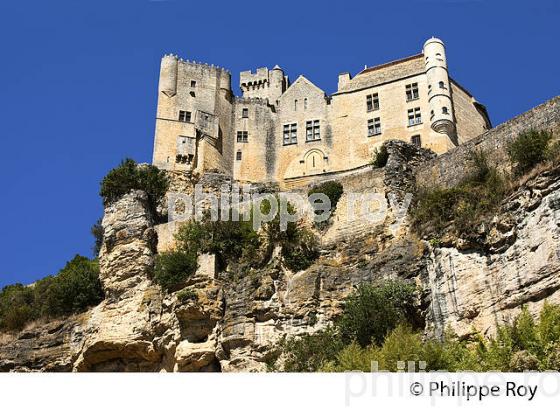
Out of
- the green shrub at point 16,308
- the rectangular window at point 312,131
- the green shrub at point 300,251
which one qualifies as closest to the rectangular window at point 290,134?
the rectangular window at point 312,131

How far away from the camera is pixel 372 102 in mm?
41875

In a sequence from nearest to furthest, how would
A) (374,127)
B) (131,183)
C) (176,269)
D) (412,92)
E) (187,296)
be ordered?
(187,296), (176,269), (131,183), (374,127), (412,92)

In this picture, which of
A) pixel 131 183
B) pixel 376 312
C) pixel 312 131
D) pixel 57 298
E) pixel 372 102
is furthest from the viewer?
pixel 312 131

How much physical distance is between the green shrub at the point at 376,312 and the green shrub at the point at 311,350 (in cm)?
36

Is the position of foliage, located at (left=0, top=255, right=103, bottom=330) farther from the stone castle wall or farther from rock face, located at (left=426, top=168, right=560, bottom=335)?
rock face, located at (left=426, top=168, right=560, bottom=335)

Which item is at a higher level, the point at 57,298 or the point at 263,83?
the point at 263,83

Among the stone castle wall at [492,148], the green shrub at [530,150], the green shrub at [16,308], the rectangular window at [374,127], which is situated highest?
the rectangular window at [374,127]

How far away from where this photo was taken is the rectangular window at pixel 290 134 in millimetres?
42906

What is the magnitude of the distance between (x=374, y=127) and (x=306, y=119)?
403 centimetres

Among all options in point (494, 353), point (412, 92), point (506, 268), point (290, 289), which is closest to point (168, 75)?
point (412, 92)

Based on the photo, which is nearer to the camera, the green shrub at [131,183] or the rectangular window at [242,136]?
the green shrub at [131,183]

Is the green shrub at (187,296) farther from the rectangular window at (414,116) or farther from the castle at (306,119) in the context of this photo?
the rectangular window at (414,116)

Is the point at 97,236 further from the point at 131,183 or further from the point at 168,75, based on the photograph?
the point at 168,75

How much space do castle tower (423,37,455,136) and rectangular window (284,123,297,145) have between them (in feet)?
23.1
